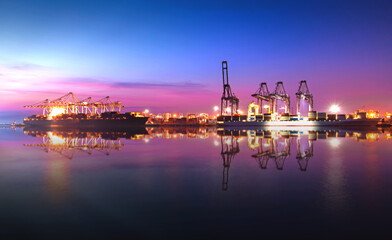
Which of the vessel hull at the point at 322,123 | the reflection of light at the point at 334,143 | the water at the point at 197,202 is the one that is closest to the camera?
the water at the point at 197,202

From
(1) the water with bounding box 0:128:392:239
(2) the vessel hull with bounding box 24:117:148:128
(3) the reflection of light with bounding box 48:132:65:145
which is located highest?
(2) the vessel hull with bounding box 24:117:148:128

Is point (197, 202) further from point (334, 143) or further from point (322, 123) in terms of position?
point (322, 123)

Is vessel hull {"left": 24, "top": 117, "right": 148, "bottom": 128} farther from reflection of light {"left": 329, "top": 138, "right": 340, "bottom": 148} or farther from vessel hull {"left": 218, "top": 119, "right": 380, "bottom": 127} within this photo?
reflection of light {"left": 329, "top": 138, "right": 340, "bottom": 148}

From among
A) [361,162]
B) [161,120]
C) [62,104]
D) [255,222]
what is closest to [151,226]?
[255,222]

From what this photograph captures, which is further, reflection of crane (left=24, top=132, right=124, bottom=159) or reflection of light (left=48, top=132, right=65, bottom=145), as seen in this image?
reflection of light (left=48, top=132, right=65, bottom=145)

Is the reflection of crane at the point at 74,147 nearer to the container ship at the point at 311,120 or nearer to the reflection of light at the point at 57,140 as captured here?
the reflection of light at the point at 57,140

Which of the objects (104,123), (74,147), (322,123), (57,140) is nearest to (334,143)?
(74,147)

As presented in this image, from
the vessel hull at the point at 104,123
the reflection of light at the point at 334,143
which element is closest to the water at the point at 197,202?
the reflection of light at the point at 334,143

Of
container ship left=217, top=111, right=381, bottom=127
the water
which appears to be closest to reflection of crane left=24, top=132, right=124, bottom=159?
the water

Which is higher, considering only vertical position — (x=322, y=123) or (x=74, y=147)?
(x=322, y=123)

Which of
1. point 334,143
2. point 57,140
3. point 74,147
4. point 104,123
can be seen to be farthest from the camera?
point 104,123

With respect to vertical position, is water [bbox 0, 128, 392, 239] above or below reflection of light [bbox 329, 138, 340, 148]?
below

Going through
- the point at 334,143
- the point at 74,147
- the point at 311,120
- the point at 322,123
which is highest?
the point at 311,120

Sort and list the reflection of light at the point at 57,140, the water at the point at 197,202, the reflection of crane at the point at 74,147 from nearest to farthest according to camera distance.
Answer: the water at the point at 197,202 → the reflection of crane at the point at 74,147 → the reflection of light at the point at 57,140
